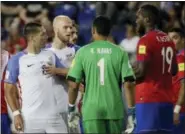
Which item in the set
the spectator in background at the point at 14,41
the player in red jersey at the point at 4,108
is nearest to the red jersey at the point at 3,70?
the player in red jersey at the point at 4,108

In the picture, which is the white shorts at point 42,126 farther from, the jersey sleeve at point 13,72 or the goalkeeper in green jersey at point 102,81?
the goalkeeper in green jersey at point 102,81

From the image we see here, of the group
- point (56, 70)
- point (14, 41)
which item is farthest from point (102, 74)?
point (14, 41)

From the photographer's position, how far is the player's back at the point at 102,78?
42.5 ft

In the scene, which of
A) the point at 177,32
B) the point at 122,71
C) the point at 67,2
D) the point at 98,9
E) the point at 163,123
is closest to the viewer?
the point at 122,71

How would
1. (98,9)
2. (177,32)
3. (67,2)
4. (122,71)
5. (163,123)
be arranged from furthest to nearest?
(67,2) < (98,9) < (177,32) < (163,123) < (122,71)

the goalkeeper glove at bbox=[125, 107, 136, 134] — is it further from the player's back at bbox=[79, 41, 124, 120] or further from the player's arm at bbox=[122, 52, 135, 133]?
the player's back at bbox=[79, 41, 124, 120]

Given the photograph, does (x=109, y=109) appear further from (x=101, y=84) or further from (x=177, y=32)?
(x=177, y=32)

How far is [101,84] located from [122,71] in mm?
330

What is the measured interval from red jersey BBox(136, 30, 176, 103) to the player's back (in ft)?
2.06

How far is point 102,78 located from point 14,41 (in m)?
10.6

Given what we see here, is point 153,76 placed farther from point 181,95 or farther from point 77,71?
point 77,71

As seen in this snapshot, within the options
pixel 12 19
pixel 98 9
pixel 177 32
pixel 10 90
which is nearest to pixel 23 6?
pixel 12 19

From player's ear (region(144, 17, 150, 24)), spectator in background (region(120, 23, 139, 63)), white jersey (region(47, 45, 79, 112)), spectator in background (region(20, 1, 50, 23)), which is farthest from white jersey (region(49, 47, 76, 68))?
spectator in background (region(20, 1, 50, 23))

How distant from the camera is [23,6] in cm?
Result: 2553
